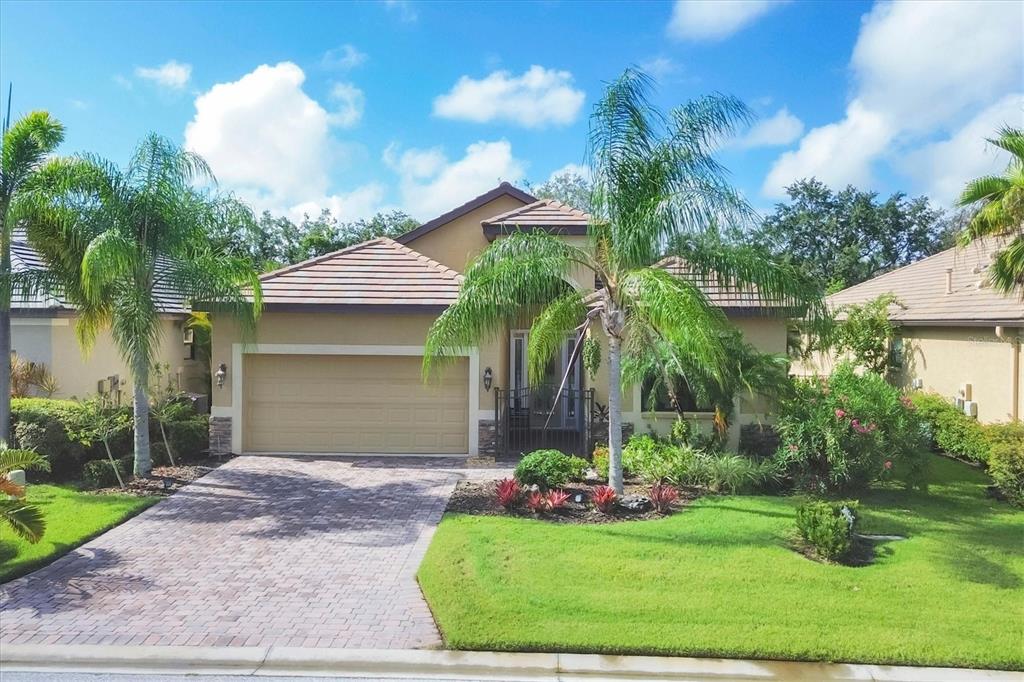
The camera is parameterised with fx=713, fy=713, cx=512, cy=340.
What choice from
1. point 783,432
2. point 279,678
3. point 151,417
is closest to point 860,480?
point 783,432

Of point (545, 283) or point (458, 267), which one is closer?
point (545, 283)

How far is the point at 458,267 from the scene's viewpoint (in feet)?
59.1

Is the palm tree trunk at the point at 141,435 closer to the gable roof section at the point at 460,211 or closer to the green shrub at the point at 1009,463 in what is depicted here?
the gable roof section at the point at 460,211

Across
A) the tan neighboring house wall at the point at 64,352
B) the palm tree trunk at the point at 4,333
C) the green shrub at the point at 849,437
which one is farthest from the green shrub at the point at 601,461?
the palm tree trunk at the point at 4,333

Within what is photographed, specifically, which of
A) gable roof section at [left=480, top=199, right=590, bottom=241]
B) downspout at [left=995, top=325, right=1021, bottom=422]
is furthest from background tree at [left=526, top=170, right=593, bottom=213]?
downspout at [left=995, top=325, right=1021, bottom=422]

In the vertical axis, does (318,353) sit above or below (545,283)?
below

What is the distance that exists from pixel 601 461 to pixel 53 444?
908 cm

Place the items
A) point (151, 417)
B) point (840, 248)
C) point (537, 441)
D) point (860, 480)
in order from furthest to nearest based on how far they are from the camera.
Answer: point (840, 248) → point (537, 441) → point (151, 417) → point (860, 480)

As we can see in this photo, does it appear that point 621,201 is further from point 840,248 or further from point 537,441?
point 840,248

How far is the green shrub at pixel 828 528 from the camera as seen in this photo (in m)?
7.90

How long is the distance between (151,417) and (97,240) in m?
4.65

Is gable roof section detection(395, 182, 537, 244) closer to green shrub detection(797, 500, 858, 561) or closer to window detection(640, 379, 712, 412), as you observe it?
window detection(640, 379, 712, 412)

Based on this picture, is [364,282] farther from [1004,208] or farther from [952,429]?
[952,429]

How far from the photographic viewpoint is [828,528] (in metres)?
7.97
